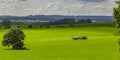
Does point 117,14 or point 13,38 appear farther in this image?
point 13,38

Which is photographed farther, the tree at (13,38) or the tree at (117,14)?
the tree at (13,38)

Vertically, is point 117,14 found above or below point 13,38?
above

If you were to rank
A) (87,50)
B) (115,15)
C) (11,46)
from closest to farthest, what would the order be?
(115,15) → (87,50) → (11,46)

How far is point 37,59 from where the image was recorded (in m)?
76.8

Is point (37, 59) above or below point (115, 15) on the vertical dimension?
below

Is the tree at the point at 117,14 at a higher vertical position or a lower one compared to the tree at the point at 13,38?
higher

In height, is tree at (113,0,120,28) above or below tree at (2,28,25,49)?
above

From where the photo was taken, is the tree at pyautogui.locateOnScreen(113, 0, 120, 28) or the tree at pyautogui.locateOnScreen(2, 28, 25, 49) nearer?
the tree at pyautogui.locateOnScreen(113, 0, 120, 28)

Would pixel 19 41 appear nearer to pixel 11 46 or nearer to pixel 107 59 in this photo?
pixel 11 46

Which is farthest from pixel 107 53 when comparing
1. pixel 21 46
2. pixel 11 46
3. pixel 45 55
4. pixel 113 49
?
→ pixel 11 46

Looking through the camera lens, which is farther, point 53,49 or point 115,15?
point 53,49

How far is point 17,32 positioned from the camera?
11288cm

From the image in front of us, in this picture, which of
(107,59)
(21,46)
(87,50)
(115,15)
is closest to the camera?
(115,15)

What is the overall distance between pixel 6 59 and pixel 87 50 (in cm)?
2633
